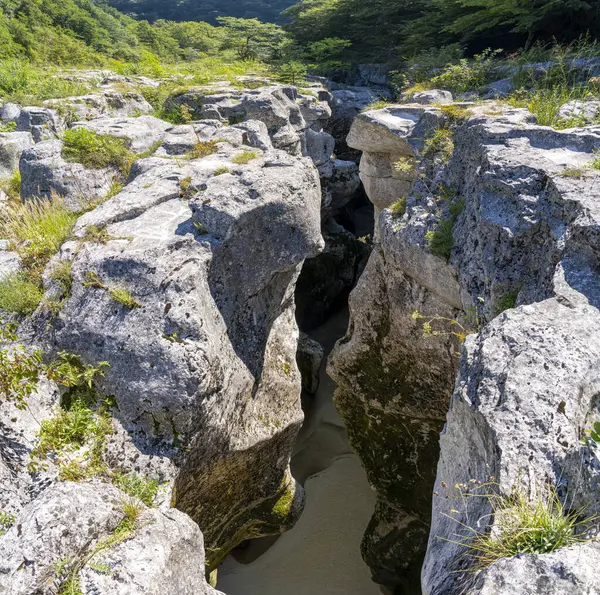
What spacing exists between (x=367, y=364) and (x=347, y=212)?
50.8ft

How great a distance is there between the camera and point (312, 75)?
975 inches

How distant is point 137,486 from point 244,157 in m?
5.52

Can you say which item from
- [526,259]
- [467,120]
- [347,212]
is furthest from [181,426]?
[347,212]

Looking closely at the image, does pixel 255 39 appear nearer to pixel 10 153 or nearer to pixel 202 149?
pixel 10 153

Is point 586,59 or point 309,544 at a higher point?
point 586,59

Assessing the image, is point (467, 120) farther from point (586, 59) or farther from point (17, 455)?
point (17, 455)

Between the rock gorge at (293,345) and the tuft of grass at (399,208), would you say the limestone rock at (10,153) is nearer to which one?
the rock gorge at (293,345)

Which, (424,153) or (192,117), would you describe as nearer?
(424,153)

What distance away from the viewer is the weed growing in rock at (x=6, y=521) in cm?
404

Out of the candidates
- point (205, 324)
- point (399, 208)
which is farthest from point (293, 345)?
point (205, 324)

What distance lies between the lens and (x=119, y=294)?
5348 mm

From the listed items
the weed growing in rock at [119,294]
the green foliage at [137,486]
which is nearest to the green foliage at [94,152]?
the weed growing in rock at [119,294]

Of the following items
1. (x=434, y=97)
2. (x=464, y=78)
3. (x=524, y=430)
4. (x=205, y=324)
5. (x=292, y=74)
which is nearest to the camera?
(x=524, y=430)

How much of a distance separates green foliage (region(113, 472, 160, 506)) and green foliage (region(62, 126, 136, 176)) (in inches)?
243
